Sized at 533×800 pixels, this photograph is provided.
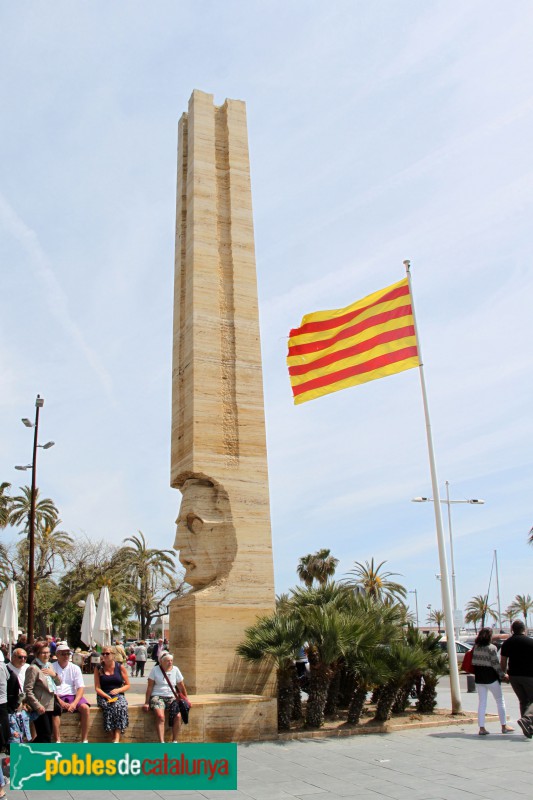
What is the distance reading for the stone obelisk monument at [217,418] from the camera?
1234cm

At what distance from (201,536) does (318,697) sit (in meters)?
3.49

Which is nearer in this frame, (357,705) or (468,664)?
(468,664)

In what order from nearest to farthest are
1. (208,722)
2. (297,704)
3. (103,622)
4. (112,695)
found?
(112,695) → (208,722) → (297,704) → (103,622)

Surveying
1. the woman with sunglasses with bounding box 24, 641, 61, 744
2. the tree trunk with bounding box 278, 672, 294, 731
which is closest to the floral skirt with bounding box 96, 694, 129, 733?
the woman with sunglasses with bounding box 24, 641, 61, 744

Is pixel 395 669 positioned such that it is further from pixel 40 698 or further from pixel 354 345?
pixel 354 345

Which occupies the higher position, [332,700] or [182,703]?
[182,703]

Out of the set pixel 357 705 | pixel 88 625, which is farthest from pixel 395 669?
pixel 88 625

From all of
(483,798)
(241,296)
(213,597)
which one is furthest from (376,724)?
(241,296)

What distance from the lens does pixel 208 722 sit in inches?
400

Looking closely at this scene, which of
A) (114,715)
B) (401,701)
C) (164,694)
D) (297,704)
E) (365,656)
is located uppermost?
(365,656)

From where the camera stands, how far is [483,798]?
22.4 ft

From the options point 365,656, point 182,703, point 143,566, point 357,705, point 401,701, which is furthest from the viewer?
point 143,566

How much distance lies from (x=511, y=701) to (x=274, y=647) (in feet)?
24.4

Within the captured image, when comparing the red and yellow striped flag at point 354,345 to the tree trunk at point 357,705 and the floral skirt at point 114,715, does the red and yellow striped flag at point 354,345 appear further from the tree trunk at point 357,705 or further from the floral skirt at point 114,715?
the floral skirt at point 114,715
